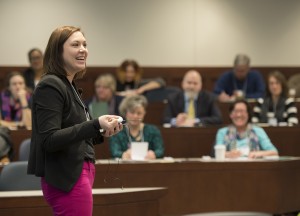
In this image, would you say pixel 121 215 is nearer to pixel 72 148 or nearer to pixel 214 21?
pixel 72 148

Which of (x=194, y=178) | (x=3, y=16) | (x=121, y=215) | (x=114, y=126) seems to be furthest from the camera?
(x=3, y=16)

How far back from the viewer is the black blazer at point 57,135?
8.48 feet

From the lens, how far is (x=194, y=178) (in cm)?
531

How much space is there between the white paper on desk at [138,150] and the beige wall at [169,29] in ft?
16.7

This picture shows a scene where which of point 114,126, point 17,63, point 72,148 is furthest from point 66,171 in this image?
point 17,63

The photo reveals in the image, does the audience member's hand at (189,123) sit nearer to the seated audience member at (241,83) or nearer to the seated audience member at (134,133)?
the seated audience member at (134,133)

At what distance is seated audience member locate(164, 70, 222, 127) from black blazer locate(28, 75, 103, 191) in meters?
4.71

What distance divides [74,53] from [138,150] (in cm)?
276

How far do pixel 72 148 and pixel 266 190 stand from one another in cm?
309

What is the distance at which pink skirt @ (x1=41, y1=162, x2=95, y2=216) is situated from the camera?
2.63m

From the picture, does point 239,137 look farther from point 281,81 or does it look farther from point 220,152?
point 281,81

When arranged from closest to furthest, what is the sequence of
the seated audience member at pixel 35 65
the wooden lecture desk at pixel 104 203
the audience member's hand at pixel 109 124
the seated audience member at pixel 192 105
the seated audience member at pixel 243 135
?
the audience member's hand at pixel 109 124 < the wooden lecture desk at pixel 104 203 < the seated audience member at pixel 243 135 < the seated audience member at pixel 192 105 < the seated audience member at pixel 35 65

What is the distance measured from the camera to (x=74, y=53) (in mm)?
2729

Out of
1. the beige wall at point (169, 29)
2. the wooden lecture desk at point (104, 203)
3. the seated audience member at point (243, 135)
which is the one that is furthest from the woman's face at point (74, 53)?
the beige wall at point (169, 29)
